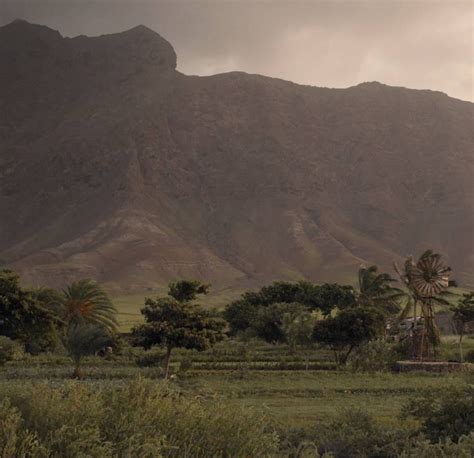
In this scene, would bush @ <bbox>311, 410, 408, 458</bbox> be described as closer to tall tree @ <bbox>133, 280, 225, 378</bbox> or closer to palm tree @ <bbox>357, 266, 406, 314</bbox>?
tall tree @ <bbox>133, 280, 225, 378</bbox>

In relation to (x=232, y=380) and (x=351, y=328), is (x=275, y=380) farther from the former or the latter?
(x=351, y=328)

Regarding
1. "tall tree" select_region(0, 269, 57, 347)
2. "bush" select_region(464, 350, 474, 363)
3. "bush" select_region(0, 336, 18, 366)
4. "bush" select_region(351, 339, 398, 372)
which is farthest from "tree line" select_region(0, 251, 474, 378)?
"bush" select_region(464, 350, 474, 363)

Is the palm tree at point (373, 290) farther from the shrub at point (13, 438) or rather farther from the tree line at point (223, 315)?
the shrub at point (13, 438)

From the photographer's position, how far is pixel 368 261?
177625 millimetres

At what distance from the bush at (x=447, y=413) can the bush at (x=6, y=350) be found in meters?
37.0

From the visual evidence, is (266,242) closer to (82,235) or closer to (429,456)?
(82,235)

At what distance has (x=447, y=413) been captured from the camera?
19.3 metres

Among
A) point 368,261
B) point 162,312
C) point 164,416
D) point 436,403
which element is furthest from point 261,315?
point 368,261

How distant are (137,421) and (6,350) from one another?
43.8 metres

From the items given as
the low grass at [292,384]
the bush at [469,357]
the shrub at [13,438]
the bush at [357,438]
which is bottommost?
the low grass at [292,384]

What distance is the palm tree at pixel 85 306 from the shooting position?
57.1 meters

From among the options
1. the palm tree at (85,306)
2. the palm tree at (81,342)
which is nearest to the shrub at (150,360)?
the palm tree at (85,306)

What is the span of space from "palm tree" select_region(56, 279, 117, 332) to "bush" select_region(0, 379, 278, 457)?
44.0m

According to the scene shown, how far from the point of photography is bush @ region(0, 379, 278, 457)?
1146 centimetres
